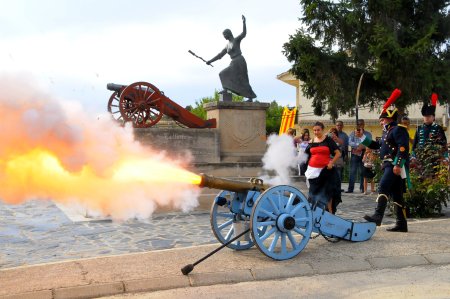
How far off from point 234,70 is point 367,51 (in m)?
10.1

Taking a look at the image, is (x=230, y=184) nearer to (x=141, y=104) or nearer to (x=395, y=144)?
(x=395, y=144)

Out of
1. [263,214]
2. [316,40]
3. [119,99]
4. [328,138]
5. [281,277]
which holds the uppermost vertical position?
[316,40]

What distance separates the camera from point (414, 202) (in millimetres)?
9430

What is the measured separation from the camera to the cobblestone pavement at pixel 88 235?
6793 mm

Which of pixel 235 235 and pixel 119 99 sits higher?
pixel 119 99

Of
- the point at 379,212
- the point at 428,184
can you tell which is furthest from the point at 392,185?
the point at 428,184

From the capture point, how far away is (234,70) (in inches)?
571

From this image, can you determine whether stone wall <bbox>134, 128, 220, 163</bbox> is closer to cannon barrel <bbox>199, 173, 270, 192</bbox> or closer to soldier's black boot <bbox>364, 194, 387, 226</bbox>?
soldier's black boot <bbox>364, 194, 387, 226</bbox>

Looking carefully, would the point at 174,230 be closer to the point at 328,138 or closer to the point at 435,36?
the point at 328,138

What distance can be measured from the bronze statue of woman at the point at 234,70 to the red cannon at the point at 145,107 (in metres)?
1.10

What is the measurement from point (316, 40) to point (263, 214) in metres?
17.8

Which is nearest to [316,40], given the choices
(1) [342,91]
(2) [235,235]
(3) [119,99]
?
(1) [342,91]

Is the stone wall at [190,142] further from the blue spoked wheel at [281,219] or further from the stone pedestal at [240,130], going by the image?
the blue spoked wheel at [281,219]

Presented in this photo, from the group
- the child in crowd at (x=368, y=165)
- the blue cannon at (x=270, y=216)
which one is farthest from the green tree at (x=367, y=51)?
the blue cannon at (x=270, y=216)
